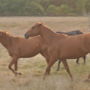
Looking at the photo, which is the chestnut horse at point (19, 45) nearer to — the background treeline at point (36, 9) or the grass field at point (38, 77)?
the grass field at point (38, 77)

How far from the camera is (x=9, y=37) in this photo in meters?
13.2

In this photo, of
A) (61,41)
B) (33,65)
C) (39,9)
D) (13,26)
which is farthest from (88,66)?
(39,9)

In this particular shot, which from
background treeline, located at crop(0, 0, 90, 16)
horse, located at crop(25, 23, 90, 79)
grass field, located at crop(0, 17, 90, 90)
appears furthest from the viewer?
background treeline, located at crop(0, 0, 90, 16)

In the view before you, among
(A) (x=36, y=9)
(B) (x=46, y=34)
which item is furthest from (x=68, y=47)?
(A) (x=36, y=9)

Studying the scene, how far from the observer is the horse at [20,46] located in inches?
515

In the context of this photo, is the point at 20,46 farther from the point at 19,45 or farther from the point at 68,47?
the point at 68,47

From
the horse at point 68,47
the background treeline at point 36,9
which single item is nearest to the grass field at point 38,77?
the horse at point 68,47

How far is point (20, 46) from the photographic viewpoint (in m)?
13.2

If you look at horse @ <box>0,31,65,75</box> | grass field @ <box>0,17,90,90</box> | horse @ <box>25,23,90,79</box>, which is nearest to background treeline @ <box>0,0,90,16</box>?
grass field @ <box>0,17,90,90</box>

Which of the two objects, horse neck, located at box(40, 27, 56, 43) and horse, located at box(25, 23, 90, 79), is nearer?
horse, located at box(25, 23, 90, 79)

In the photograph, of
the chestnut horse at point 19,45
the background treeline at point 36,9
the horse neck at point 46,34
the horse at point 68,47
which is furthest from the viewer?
the background treeline at point 36,9

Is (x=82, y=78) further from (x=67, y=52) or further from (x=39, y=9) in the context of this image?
(x=39, y=9)

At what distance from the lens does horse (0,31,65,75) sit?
42.9 ft

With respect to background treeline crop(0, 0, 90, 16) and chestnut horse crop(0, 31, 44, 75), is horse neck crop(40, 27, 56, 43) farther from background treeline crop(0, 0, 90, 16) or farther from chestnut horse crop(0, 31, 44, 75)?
background treeline crop(0, 0, 90, 16)
